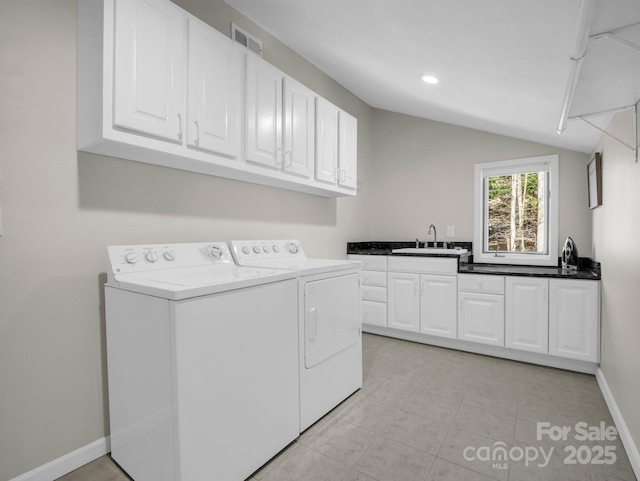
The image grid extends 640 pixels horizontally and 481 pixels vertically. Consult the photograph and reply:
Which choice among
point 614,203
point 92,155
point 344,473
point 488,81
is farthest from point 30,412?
point 614,203

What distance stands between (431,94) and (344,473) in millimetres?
2788

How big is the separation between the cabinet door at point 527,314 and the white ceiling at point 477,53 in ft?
3.99

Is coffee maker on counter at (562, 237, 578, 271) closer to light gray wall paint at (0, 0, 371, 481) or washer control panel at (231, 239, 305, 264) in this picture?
washer control panel at (231, 239, 305, 264)

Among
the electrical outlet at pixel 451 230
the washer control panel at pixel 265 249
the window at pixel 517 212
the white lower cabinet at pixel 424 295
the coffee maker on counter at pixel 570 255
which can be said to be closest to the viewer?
the washer control panel at pixel 265 249

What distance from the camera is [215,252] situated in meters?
2.14

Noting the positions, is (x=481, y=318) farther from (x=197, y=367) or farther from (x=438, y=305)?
(x=197, y=367)

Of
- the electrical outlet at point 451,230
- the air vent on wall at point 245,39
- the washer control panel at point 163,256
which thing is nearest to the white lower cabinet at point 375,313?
the electrical outlet at point 451,230

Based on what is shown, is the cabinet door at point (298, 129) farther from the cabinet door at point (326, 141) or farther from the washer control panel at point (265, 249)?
the washer control panel at point (265, 249)

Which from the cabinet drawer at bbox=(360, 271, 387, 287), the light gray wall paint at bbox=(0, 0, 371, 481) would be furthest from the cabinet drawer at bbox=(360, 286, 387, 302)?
the light gray wall paint at bbox=(0, 0, 371, 481)

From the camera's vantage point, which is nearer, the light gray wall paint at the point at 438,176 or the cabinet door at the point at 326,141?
the cabinet door at the point at 326,141

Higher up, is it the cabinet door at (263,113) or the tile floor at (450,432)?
the cabinet door at (263,113)

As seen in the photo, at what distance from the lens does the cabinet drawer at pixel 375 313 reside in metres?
3.51

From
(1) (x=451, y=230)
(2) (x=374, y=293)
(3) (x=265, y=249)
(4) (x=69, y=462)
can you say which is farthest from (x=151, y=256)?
(1) (x=451, y=230)

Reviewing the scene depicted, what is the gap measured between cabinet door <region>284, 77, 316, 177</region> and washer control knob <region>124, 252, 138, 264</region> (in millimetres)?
1143
